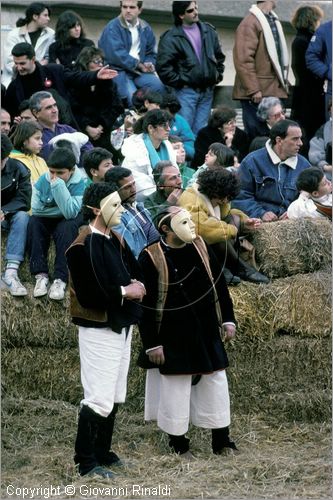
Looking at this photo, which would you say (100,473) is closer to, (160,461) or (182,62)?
(160,461)

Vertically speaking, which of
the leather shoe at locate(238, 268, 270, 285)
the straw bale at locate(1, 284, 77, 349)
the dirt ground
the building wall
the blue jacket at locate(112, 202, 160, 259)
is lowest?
the dirt ground

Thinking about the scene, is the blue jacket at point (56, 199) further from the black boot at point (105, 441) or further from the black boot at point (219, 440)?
the black boot at point (219, 440)

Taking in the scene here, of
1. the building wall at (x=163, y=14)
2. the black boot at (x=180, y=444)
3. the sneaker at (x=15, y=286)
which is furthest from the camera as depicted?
the building wall at (x=163, y=14)

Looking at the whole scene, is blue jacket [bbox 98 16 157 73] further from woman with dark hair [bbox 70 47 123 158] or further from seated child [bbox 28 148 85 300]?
seated child [bbox 28 148 85 300]

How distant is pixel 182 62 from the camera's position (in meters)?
14.4

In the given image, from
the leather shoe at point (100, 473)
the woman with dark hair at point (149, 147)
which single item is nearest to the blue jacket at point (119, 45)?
the woman with dark hair at point (149, 147)

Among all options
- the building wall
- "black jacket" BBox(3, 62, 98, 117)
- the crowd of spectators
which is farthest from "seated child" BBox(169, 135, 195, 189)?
the building wall

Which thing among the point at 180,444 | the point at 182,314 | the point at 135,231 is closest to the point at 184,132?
the point at 135,231

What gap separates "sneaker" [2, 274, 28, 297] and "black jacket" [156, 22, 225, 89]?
4.03m

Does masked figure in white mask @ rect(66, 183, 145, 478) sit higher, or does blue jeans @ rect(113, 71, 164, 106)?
blue jeans @ rect(113, 71, 164, 106)

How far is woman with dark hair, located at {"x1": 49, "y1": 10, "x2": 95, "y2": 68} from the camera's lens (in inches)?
551

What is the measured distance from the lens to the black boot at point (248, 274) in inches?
444

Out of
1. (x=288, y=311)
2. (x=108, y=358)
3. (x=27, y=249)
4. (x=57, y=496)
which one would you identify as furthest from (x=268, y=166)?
(x=57, y=496)

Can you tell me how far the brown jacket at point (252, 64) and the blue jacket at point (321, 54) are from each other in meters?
0.52
